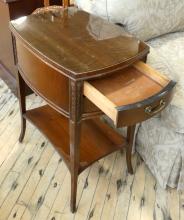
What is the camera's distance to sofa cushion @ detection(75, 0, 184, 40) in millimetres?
1370

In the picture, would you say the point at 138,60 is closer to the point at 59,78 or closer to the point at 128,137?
the point at 59,78

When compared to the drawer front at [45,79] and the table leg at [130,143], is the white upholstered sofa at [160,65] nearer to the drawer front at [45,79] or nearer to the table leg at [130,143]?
the table leg at [130,143]

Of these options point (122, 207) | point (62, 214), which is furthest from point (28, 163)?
point (122, 207)

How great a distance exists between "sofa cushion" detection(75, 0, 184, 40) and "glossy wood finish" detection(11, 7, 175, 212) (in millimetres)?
138

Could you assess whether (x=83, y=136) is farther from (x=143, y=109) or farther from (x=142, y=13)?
(x=142, y=13)

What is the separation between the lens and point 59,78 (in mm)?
974

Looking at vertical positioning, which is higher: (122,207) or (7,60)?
(7,60)

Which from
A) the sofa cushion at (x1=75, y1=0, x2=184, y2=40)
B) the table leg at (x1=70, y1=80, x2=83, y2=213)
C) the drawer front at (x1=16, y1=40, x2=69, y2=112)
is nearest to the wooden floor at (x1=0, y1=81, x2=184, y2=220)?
the table leg at (x1=70, y1=80, x2=83, y2=213)

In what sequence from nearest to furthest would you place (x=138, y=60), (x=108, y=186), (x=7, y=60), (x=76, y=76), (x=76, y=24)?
(x=76, y=76)
(x=138, y=60)
(x=76, y=24)
(x=108, y=186)
(x=7, y=60)

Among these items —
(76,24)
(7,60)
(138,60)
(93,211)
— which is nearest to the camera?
(138,60)

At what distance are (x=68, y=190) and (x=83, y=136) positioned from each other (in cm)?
27

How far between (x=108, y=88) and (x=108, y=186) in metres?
0.65

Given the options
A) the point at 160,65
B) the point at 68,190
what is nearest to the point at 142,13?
the point at 160,65

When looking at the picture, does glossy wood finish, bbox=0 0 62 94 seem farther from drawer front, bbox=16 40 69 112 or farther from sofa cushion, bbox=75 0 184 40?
drawer front, bbox=16 40 69 112
